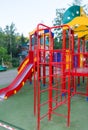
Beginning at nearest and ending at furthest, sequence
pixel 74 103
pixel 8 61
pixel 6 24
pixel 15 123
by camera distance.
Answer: pixel 15 123 < pixel 74 103 < pixel 8 61 < pixel 6 24

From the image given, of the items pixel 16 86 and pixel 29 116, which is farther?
pixel 16 86

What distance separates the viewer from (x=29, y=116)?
575cm

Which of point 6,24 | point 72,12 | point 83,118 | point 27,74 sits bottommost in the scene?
point 83,118

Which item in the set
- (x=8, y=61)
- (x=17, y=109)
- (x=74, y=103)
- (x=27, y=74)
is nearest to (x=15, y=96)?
(x=27, y=74)

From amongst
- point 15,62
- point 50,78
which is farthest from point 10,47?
point 50,78

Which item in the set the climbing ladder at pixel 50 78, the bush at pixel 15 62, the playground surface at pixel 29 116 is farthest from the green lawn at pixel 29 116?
the bush at pixel 15 62

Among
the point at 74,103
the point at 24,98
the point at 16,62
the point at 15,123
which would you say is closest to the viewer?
the point at 15,123

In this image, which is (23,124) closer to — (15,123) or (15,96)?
(15,123)

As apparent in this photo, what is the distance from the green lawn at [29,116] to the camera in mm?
4984

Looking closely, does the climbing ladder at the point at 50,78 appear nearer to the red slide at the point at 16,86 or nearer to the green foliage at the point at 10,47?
the red slide at the point at 16,86

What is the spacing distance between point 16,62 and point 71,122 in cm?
2017

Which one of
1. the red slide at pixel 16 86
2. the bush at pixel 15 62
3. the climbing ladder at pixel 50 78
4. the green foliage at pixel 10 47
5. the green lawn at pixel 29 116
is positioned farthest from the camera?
the bush at pixel 15 62

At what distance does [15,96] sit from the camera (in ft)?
27.3

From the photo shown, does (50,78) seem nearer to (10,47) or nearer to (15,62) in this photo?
(15,62)
